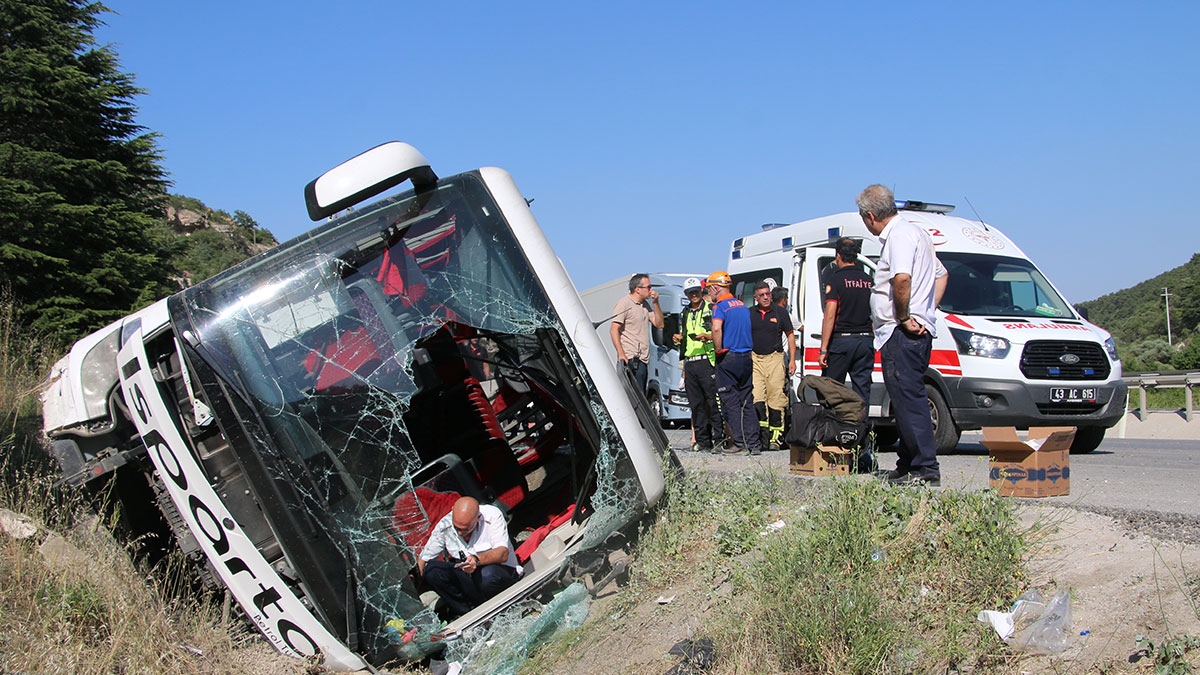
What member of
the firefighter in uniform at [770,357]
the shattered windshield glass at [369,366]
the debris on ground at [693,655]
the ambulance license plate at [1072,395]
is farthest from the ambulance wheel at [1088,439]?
the debris on ground at [693,655]

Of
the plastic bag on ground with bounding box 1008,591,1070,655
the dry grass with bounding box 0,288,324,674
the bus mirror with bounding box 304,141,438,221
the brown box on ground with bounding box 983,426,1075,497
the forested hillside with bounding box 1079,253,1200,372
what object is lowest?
the forested hillside with bounding box 1079,253,1200,372

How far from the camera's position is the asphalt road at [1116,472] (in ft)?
16.2

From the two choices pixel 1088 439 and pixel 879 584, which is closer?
pixel 879 584

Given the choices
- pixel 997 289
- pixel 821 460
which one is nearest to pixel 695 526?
pixel 821 460

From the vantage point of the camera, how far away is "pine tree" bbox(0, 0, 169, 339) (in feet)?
57.4

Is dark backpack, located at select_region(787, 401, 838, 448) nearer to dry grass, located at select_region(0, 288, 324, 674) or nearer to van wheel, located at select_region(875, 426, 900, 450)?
dry grass, located at select_region(0, 288, 324, 674)

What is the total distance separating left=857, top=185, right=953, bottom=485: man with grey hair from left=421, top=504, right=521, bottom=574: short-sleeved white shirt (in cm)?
236

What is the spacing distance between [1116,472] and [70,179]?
1992cm

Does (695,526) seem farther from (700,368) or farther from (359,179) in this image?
(700,368)

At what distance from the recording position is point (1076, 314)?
912 centimetres

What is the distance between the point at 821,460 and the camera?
6.29 meters

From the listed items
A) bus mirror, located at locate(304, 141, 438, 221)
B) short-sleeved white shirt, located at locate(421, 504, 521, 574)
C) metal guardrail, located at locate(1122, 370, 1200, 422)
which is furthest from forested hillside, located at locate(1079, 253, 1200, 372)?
bus mirror, located at locate(304, 141, 438, 221)

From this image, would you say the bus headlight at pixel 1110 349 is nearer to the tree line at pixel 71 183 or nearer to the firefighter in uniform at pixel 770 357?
the firefighter in uniform at pixel 770 357

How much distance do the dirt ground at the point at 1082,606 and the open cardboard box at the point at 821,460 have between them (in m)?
1.62
